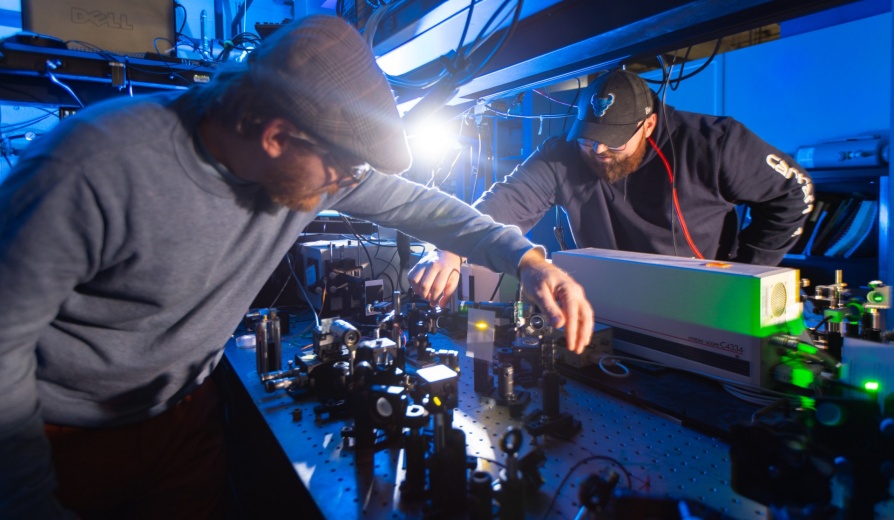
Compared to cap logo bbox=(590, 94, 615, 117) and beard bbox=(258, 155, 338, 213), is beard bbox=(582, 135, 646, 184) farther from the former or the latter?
beard bbox=(258, 155, 338, 213)

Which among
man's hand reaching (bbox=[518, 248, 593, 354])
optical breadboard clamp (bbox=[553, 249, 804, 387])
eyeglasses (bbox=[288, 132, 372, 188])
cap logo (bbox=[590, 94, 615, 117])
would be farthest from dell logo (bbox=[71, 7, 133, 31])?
optical breadboard clamp (bbox=[553, 249, 804, 387])

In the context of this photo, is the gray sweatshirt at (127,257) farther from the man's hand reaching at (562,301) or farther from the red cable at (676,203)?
the red cable at (676,203)

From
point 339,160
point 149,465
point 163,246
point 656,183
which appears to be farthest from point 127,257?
point 656,183

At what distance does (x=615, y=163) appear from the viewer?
1865mm

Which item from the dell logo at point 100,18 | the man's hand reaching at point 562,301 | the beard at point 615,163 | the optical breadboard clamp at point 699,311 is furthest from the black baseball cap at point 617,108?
the dell logo at point 100,18

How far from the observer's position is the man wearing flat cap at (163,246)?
0.71 m

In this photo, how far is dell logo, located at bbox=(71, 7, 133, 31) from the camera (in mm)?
2059

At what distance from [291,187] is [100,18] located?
2.01m

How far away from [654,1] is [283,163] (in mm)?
1002

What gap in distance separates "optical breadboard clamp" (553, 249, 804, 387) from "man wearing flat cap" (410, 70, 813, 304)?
49cm

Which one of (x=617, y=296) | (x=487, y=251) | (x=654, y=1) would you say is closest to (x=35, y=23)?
(x=487, y=251)

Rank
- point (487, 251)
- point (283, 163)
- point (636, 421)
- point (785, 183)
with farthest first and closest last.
Answer: point (785, 183)
point (487, 251)
point (636, 421)
point (283, 163)

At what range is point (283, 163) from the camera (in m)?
0.88

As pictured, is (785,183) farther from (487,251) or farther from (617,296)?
(487,251)
